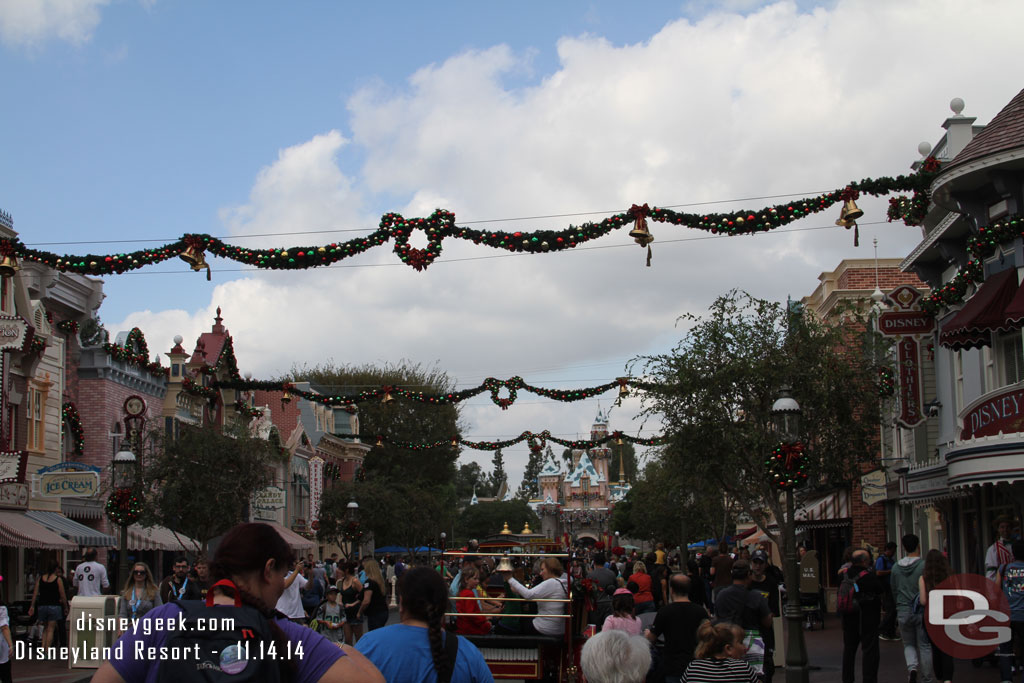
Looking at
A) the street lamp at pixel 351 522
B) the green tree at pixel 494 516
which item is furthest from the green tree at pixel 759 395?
the green tree at pixel 494 516

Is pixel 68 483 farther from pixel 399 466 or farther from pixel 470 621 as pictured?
pixel 399 466

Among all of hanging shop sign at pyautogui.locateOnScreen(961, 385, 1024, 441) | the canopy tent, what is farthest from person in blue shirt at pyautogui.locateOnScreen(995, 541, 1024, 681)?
the canopy tent

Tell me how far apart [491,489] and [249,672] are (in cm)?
18539

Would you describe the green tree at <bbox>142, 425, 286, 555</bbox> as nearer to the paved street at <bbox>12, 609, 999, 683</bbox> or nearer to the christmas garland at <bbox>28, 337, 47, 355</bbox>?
the christmas garland at <bbox>28, 337, 47, 355</bbox>

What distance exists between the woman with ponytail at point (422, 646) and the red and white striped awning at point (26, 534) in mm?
22632

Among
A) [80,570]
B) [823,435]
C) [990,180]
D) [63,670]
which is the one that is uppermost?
[990,180]

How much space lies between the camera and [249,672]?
352cm

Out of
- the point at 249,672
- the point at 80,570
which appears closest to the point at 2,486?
the point at 80,570

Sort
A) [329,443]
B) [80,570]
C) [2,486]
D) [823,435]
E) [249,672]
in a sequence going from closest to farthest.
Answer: [249,672] < [80,570] < [823,435] < [2,486] < [329,443]

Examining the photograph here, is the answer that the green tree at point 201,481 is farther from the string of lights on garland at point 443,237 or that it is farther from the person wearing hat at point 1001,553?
the person wearing hat at point 1001,553

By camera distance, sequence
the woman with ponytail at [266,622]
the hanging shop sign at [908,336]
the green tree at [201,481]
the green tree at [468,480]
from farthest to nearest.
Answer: the green tree at [468,480]
the green tree at [201,481]
the hanging shop sign at [908,336]
the woman with ponytail at [266,622]

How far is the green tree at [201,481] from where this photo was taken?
3225cm

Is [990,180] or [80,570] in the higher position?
[990,180]

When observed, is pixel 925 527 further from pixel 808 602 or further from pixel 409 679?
pixel 409 679
